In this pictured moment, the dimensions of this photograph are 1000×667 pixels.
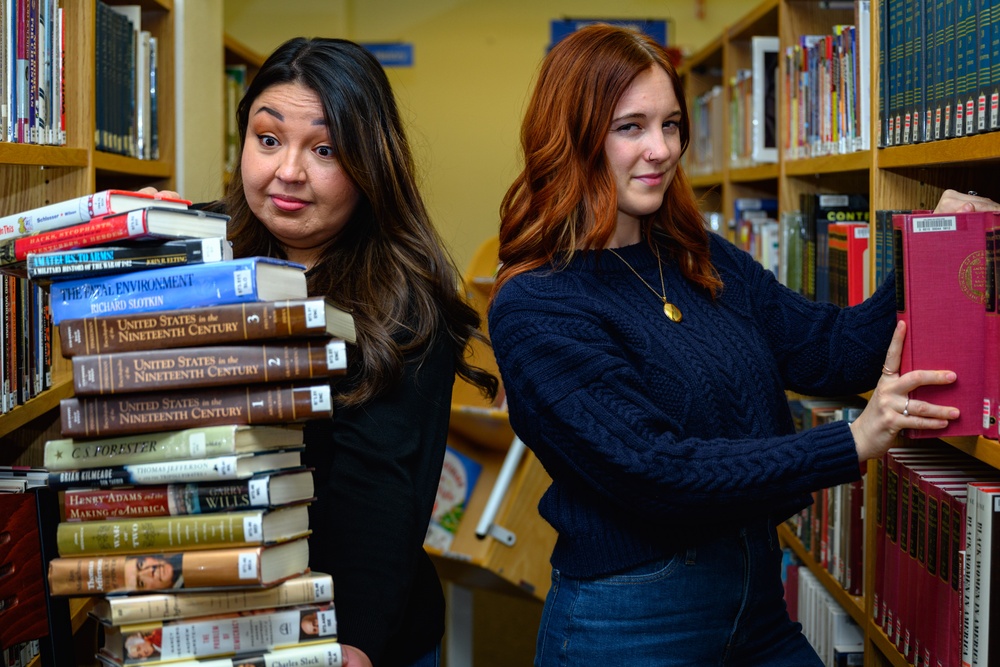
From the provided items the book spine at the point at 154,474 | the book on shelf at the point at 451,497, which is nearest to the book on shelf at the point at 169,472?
the book spine at the point at 154,474

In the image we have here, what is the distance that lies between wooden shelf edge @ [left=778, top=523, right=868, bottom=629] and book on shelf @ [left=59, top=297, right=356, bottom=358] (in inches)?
52.8

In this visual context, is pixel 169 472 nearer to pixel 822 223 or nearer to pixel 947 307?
pixel 947 307

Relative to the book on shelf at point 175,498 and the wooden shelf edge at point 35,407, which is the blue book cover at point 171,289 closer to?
the book on shelf at point 175,498

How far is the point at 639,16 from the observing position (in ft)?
15.1

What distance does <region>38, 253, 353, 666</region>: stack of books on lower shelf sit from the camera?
40.3 inches

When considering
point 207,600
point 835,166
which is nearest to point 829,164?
point 835,166

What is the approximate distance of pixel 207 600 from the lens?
1.05 m

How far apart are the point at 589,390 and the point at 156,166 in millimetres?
1634

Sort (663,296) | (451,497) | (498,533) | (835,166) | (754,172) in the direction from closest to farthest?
(663,296) → (835,166) → (498,533) → (451,497) → (754,172)

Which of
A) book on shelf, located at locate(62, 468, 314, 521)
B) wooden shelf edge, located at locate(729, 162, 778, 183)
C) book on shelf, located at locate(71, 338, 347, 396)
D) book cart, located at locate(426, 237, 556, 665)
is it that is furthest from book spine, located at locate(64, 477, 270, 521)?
wooden shelf edge, located at locate(729, 162, 778, 183)

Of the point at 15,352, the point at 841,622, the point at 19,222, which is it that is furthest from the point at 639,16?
the point at 19,222

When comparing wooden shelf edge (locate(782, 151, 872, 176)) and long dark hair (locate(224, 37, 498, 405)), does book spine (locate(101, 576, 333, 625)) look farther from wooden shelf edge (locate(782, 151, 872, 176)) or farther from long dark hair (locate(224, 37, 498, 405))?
wooden shelf edge (locate(782, 151, 872, 176))

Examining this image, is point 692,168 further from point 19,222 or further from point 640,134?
point 19,222

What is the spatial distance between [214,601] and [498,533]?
1613 millimetres
